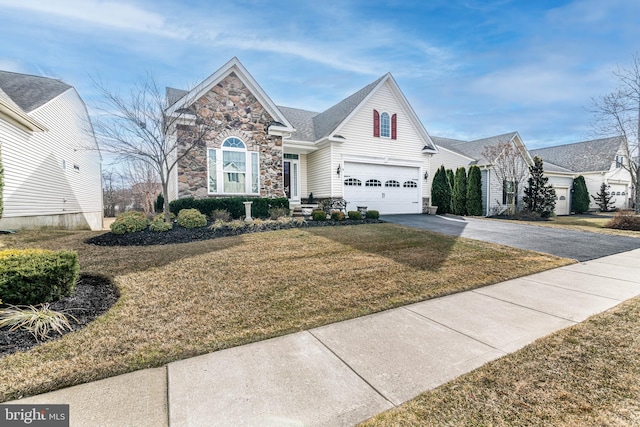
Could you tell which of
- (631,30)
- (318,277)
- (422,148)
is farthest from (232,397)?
(631,30)

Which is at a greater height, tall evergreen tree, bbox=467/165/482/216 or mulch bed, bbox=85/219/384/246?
tall evergreen tree, bbox=467/165/482/216

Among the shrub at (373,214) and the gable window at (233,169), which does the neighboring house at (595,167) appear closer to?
the shrub at (373,214)

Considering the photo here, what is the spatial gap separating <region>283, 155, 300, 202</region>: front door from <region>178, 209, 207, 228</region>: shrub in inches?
250

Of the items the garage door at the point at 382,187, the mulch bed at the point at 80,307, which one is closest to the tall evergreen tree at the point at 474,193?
the garage door at the point at 382,187

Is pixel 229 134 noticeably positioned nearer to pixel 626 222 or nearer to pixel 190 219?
pixel 190 219

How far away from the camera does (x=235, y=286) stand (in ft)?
14.7

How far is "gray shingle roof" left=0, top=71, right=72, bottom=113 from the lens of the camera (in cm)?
1126

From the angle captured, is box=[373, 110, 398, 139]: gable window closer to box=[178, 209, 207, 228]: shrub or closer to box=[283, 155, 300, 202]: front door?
box=[283, 155, 300, 202]: front door

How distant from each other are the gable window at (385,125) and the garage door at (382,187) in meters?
1.77

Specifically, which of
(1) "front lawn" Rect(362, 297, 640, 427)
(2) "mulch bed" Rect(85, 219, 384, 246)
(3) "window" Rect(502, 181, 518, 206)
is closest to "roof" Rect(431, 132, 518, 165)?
(3) "window" Rect(502, 181, 518, 206)

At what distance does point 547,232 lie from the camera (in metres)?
10.0

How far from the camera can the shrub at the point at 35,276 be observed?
10.8 feet

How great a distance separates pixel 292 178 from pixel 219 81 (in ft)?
19.4

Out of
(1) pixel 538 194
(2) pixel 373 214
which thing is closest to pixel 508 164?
(1) pixel 538 194
